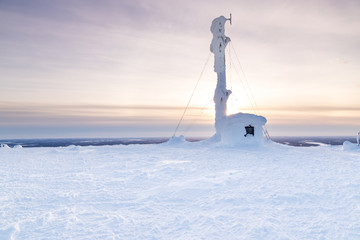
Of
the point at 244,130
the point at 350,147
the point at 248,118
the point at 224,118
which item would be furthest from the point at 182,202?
the point at 350,147

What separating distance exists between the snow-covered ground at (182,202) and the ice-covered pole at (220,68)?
14046 millimetres

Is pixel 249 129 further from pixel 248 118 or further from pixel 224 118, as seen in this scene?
pixel 224 118

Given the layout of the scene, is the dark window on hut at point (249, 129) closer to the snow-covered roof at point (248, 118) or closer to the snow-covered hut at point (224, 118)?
the snow-covered hut at point (224, 118)

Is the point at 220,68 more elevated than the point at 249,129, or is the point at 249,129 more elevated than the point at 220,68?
the point at 220,68

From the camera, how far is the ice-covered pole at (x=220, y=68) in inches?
1040

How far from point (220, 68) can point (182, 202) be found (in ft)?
68.8

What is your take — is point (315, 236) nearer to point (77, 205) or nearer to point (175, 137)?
point (77, 205)

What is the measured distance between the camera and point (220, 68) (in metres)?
26.8

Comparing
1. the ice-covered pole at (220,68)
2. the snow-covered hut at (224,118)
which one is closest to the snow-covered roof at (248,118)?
the snow-covered hut at (224,118)

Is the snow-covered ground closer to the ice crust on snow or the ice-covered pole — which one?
the ice crust on snow

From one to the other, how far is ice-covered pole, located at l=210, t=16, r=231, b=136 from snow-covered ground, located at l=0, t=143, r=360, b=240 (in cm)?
1405

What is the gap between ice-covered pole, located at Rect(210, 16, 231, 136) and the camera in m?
26.4

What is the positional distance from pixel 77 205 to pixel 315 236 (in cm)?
650

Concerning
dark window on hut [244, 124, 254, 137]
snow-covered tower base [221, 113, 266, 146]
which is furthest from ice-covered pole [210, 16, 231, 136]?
dark window on hut [244, 124, 254, 137]
